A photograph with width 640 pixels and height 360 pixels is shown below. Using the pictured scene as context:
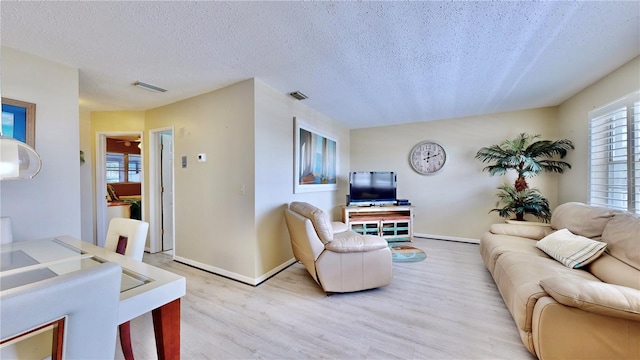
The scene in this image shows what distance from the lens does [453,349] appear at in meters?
1.62

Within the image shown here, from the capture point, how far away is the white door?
3783 mm

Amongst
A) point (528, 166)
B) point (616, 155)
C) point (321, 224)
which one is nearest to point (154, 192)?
point (321, 224)

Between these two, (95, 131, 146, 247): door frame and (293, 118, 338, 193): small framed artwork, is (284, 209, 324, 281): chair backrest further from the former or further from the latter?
(95, 131, 146, 247): door frame

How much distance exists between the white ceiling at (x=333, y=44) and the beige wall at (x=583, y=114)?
14 cm

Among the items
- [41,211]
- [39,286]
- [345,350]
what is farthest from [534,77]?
[41,211]

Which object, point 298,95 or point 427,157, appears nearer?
point 298,95

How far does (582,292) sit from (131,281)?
2408 millimetres

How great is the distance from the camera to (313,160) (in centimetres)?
381

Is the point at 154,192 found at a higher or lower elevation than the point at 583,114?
lower

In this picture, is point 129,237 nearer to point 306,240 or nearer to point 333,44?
point 306,240

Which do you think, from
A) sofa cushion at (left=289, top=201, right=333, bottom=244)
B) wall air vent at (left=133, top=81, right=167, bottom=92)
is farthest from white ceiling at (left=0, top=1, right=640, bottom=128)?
sofa cushion at (left=289, top=201, right=333, bottom=244)

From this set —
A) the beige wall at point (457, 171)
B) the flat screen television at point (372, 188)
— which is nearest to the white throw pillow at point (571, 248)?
the beige wall at point (457, 171)

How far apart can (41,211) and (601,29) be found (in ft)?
15.8

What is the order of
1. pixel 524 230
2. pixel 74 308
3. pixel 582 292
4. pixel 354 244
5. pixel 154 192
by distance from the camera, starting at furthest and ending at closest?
pixel 154 192
pixel 524 230
pixel 354 244
pixel 582 292
pixel 74 308
